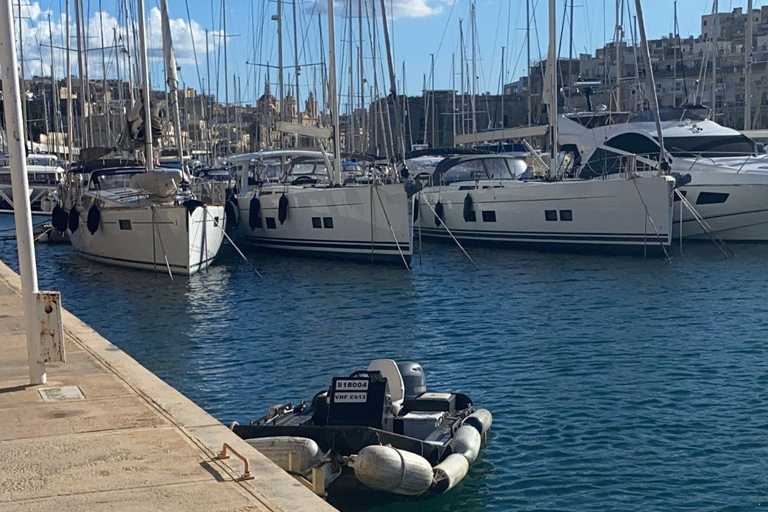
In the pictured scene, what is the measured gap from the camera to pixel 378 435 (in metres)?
8.71

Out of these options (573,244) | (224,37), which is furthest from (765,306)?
(224,37)

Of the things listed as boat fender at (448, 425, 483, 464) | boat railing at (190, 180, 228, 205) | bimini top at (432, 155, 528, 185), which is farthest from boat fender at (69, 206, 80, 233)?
boat fender at (448, 425, 483, 464)

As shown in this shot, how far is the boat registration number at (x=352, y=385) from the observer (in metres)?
9.41

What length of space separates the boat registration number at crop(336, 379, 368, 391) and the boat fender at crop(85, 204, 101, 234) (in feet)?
63.9

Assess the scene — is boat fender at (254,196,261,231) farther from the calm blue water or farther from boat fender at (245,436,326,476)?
boat fender at (245,436,326,476)

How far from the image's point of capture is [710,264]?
25.7 m

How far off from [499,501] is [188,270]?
17318 millimetres

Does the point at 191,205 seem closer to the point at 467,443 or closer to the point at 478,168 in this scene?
the point at 478,168

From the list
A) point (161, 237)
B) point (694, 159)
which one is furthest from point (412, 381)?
point (694, 159)

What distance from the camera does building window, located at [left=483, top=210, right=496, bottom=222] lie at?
30.5 metres

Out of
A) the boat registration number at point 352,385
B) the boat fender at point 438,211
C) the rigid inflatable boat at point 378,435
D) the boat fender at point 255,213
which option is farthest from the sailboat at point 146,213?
the boat registration number at point 352,385

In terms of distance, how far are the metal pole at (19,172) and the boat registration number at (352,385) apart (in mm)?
2548

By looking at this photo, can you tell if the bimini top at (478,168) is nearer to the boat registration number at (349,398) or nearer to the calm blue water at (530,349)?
the calm blue water at (530,349)

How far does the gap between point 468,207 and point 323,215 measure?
5163 mm
